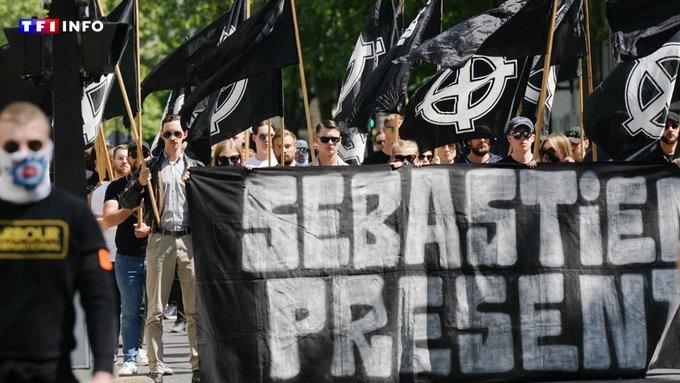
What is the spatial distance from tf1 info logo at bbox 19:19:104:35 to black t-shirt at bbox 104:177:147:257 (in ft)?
4.82

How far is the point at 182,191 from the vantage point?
10.7 metres

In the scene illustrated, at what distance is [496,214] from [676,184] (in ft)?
4.36

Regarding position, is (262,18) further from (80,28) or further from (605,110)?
(605,110)

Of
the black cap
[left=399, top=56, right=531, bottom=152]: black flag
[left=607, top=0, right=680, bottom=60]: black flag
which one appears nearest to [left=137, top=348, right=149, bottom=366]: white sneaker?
[left=399, top=56, right=531, bottom=152]: black flag

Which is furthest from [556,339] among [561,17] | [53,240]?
[53,240]

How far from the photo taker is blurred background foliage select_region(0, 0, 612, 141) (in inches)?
1309

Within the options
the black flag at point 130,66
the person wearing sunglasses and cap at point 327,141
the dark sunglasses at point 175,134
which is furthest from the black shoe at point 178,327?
the dark sunglasses at point 175,134

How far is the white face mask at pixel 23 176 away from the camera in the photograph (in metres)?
5.10

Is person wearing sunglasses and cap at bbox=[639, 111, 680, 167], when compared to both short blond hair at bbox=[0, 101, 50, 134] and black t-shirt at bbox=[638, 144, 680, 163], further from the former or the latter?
short blond hair at bbox=[0, 101, 50, 134]

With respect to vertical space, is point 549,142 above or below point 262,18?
below

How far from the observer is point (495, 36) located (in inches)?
423

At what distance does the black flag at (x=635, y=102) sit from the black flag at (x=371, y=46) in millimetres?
3151

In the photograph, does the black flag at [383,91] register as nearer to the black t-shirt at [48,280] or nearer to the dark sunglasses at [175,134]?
the dark sunglasses at [175,134]

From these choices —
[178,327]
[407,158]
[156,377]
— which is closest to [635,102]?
[407,158]
